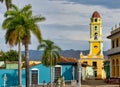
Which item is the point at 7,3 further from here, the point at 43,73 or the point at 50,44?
the point at 43,73

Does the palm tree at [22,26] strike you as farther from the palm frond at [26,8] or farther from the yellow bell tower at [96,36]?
the yellow bell tower at [96,36]

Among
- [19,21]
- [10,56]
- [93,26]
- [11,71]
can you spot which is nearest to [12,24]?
[19,21]

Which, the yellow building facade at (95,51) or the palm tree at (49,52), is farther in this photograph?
the yellow building facade at (95,51)

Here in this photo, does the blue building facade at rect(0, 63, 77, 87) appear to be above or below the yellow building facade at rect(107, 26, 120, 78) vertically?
A: below

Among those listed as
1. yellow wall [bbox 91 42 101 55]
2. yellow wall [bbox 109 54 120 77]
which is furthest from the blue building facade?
yellow wall [bbox 91 42 101 55]

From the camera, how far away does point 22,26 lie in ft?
140

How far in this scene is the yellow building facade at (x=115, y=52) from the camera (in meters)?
67.2

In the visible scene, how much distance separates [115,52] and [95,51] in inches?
1816

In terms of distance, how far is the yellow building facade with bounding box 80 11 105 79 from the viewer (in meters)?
111

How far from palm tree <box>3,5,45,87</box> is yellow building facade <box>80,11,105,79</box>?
2663 inches

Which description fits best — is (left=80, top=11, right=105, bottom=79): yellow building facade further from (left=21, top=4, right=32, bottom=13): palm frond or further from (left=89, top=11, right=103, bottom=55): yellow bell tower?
(left=21, top=4, right=32, bottom=13): palm frond

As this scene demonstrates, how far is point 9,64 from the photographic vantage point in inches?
2810

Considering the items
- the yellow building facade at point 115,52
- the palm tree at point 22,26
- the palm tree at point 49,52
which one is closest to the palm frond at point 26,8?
the palm tree at point 22,26

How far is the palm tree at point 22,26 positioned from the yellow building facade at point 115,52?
25.9 meters
